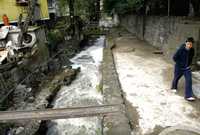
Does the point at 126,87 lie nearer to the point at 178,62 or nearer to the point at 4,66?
the point at 178,62

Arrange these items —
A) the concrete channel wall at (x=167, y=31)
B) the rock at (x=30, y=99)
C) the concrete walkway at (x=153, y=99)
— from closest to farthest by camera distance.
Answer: the concrete walkway at (x=153, y=99) < the concrete channel wall at (x=167, y=31) < the rock at (x=30, y=99)

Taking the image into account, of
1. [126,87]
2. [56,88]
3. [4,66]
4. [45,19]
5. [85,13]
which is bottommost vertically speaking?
[56,88]

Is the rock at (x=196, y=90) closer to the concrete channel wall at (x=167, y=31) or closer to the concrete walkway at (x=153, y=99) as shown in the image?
the concrete walkway at (x=153, y=99)

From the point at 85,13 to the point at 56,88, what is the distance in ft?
81.9

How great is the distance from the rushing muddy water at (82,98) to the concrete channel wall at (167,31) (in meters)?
3.66

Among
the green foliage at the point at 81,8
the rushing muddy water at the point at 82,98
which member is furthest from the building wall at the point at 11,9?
the green foliage at the point at 81,8

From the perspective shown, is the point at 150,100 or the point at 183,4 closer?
the point at 150,100

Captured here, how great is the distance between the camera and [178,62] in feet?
17.1

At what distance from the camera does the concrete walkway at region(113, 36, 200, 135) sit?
166 inches

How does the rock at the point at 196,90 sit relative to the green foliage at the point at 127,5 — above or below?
below

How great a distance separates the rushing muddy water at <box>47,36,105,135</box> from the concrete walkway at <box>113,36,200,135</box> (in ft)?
4.36

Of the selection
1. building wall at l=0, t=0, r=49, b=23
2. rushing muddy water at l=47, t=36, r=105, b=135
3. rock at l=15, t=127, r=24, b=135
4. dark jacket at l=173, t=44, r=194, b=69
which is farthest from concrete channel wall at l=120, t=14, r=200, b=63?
building wall at l=0, t=0, r=49, b=23

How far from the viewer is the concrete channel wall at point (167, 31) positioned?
285 inches

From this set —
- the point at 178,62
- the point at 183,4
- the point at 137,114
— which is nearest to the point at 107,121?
the point at 137,114
